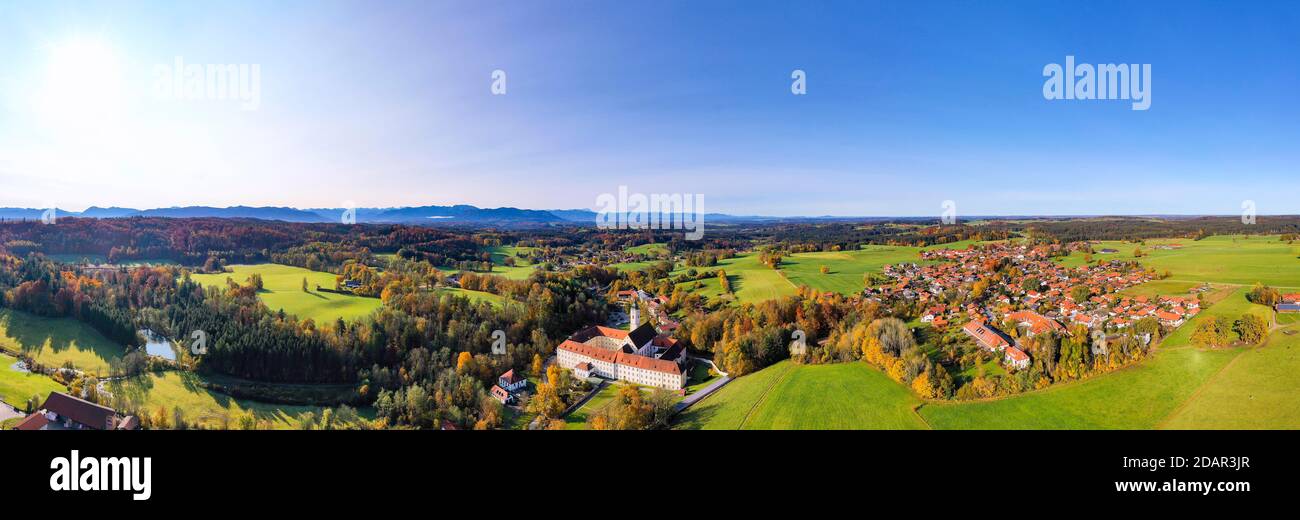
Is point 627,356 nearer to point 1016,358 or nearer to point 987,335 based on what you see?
point 987,335

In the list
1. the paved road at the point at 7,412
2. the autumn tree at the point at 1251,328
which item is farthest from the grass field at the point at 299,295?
the autumn tree at the point at 1251,328

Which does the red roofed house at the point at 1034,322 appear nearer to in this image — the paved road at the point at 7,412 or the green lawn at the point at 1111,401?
the green lawn at the point at 1111,401

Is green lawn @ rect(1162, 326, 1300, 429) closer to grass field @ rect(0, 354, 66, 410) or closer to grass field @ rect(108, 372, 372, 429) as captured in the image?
grass field @ rect(108, 372, 372, 429)

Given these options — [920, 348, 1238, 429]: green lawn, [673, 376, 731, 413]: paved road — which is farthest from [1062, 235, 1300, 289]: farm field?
[673, 376, 731, 413]: paved road

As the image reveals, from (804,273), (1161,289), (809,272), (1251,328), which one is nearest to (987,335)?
(1161,289)

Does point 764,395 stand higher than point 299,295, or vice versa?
point 299,295
